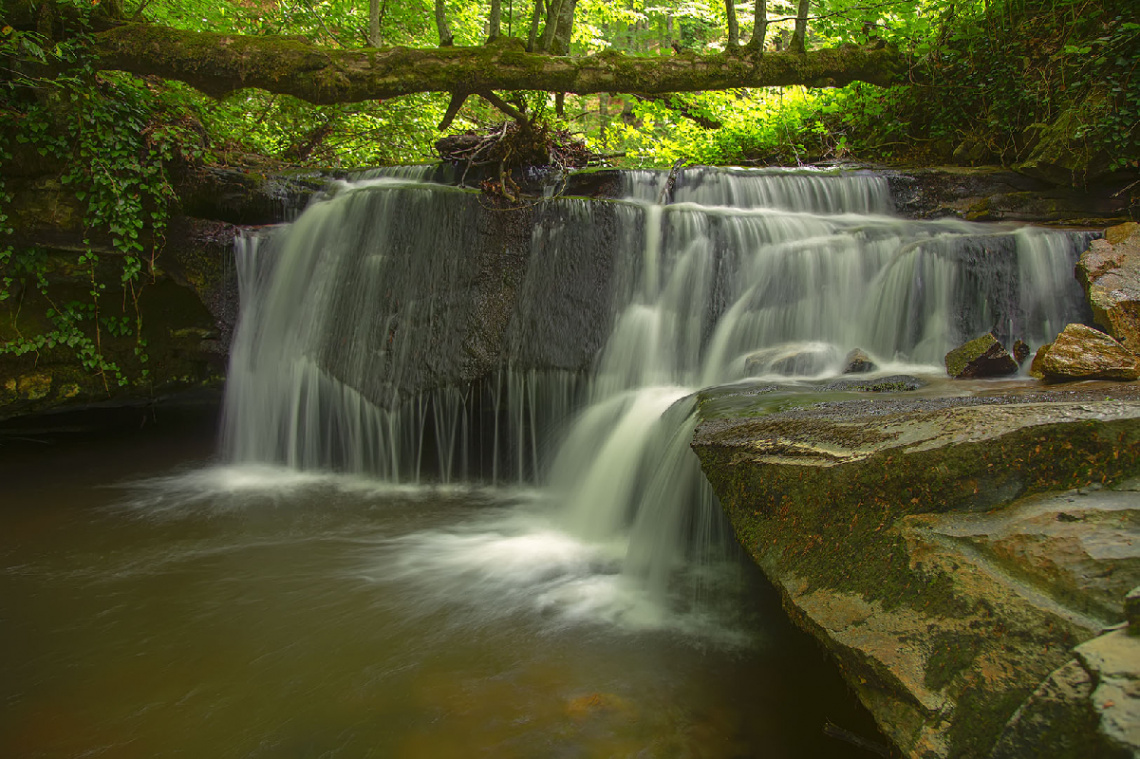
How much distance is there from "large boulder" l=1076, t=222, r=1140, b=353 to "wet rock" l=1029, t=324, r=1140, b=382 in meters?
0.59

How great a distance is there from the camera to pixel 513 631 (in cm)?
303

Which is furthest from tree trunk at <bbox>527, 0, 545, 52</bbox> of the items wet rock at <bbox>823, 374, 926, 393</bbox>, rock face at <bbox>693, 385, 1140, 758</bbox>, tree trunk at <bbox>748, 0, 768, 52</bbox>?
rock face at <bbox>693, 385, 1140, 758</bbox>

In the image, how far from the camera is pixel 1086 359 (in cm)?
335

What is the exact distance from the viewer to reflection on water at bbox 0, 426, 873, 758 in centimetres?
228

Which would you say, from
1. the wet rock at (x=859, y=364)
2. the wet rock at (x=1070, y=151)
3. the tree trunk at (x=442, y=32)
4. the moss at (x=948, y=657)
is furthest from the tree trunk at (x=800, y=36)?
the moss at (x=948, y=657)

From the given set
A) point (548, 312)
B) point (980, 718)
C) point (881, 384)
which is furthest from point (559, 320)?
point (980, 718)

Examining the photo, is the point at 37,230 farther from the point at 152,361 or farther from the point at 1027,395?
the point at 1027,395

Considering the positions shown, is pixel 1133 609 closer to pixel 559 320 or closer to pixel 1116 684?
pixel 1116 684

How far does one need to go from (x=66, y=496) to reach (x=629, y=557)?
4525mm

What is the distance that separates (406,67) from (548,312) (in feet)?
9.25

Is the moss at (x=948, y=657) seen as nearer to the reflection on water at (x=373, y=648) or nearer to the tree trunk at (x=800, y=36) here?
the reflection on water at (x=373, y=648)

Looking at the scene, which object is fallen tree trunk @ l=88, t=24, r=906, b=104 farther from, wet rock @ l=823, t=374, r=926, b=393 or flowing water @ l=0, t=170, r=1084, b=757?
wet rock @ l=823, t=374, r=926, b=393

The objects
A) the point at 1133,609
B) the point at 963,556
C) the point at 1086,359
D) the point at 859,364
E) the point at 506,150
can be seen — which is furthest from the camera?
the point at 506,150

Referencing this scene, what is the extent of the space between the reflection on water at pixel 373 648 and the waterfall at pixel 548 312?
1.23 m
